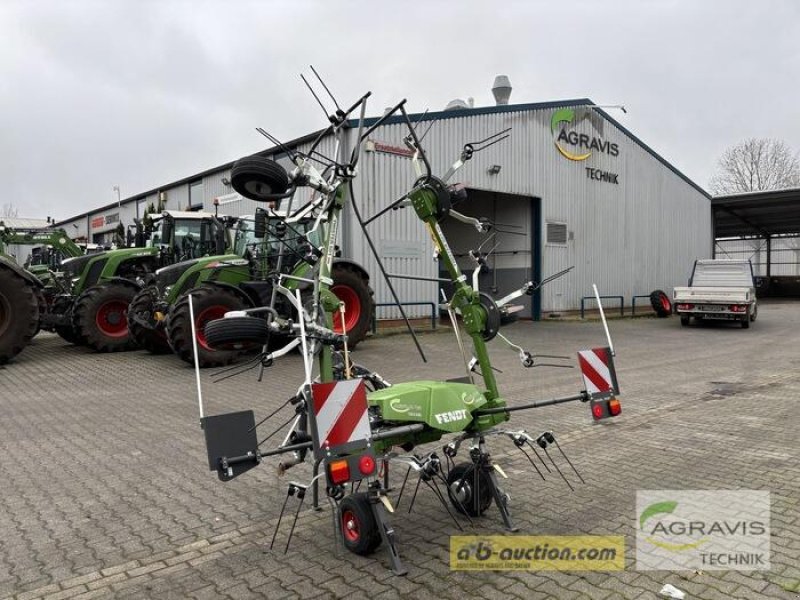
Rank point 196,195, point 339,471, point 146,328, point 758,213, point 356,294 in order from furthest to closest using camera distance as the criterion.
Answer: point 758,213 → point 196,195 → point 356,294 → point 146,328 → point 339,471

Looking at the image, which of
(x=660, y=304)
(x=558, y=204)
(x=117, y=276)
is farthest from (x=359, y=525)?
(x=660, y=304)

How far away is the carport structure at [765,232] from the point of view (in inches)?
1155

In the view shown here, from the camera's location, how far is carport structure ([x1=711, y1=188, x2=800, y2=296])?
1155 inches

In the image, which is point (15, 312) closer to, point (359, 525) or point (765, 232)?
point (359, 525)

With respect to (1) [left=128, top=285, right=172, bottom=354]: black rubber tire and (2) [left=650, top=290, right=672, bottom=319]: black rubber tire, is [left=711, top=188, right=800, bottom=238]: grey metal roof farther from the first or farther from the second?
(1) [left=128, top=285, right=172, bottom=354]: black rubber tire

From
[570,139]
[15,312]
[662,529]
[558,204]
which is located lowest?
[662,529]

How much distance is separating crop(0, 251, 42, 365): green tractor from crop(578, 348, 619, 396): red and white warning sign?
31.1ft

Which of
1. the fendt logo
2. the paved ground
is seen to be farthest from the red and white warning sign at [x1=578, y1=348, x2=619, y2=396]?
the fendt logo

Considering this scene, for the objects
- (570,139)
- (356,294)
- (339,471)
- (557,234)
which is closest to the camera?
(339,471)

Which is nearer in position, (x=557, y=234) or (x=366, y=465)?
(x=366, y=465)

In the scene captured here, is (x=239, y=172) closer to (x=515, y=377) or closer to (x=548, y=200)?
(x=515, y=377)

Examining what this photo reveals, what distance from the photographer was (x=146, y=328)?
11086 mm

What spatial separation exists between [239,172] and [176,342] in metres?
6.52

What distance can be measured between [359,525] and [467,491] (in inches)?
31.6
